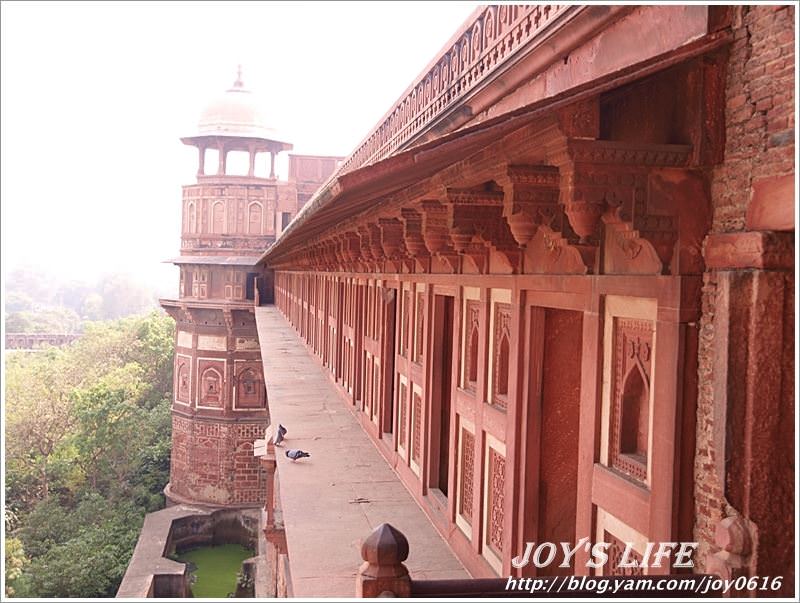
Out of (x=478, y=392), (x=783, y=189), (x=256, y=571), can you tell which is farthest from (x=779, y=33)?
(x=256, y=571)

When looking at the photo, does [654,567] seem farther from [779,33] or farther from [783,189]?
[779,33]

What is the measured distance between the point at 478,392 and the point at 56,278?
164m

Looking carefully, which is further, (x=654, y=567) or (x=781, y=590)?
(x=654, y=567)

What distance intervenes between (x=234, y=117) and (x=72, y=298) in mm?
122374

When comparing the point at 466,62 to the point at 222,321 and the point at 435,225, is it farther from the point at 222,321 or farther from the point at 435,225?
the point at 222,321

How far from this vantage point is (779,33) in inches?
113

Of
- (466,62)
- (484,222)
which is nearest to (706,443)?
(484,222)

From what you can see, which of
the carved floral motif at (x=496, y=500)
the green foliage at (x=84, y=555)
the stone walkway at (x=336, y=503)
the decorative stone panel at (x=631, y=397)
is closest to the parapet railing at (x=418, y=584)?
the decorative stone panel at (x=631, y=397)

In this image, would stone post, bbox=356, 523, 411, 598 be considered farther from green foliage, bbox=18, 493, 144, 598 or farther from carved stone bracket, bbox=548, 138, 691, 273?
green foliage, bbox=18, 493, 144, 598

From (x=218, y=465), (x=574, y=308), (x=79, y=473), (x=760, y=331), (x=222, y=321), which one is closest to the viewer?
(x=760, y=331)

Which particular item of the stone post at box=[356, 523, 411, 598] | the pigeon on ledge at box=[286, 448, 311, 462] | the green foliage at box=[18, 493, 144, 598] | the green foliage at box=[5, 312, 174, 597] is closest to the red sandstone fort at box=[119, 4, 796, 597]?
the stone post at box=[356, 523, 411, 598]

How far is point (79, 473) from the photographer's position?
33.7 m

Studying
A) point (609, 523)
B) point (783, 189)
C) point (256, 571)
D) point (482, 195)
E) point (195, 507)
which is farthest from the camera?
point (195, 507)

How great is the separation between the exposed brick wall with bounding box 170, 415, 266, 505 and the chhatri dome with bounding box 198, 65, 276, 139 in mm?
13274
